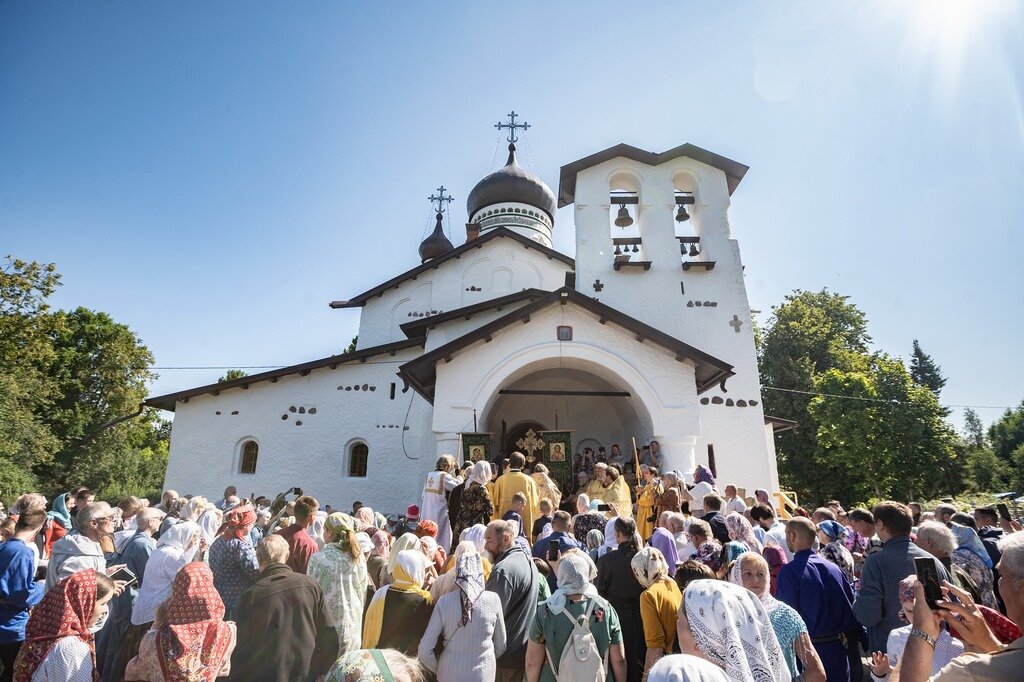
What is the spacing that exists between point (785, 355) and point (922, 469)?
8684 millimetres

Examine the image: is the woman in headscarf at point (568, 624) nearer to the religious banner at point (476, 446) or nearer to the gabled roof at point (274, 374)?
the religious banner at point (476, 446)

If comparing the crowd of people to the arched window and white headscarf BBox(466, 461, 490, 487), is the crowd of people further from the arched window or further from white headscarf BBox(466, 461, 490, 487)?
the arched window

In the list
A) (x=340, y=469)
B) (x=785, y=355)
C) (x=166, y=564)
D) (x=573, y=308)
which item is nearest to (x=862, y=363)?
(x=785, y=355)

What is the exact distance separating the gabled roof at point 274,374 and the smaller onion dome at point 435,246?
1242 cm

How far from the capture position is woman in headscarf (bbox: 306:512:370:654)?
3.76 metres

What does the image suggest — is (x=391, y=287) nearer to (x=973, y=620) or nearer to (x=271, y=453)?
(x=271, y=453)

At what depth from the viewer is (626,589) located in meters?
4.32

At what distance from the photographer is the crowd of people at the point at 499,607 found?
2.57m

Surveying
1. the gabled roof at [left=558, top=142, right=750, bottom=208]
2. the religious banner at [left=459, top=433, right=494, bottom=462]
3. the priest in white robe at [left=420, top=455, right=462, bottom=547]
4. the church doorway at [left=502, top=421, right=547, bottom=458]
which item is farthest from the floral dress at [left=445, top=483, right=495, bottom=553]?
the gabled roof at [left=558, top=142, right=750, bottom=208]

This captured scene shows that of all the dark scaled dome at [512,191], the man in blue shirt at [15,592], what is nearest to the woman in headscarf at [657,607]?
the man in blue shirt at [15,592]

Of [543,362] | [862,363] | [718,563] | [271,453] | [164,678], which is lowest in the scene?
[164,678]

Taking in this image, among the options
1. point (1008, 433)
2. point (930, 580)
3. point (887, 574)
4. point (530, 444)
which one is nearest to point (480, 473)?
point (887, 574)

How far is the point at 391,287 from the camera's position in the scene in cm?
2247

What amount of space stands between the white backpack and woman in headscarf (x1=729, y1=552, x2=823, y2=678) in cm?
96
